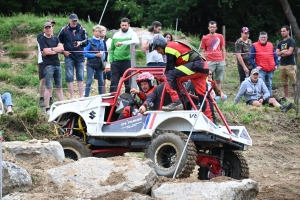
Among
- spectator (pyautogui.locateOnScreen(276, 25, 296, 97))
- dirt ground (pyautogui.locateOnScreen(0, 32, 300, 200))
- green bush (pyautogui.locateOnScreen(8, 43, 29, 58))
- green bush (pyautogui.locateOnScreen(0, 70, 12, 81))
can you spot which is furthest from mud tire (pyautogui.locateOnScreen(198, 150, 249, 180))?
green bush (pyautogui.locateOnScreen(8, 43, 29, 58))

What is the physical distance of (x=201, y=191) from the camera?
8.75 metres

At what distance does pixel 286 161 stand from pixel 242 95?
3412mm

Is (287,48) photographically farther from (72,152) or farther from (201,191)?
(201,191)

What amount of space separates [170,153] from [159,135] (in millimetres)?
315

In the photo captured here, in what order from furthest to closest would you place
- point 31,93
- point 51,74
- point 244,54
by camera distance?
point 244,54, point 31,93, point 51,74

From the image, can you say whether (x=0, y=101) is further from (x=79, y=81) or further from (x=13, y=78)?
(x=13, y=78)

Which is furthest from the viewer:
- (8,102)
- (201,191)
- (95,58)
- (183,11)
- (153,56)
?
(183,11)

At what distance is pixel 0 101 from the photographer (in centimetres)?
1362

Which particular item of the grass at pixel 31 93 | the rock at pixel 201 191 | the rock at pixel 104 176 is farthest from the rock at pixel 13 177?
the grass at pixel 31 93

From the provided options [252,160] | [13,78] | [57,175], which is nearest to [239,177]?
[252,160]

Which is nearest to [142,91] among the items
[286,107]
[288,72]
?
[286,107]

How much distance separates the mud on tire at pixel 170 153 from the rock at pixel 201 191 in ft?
4.98

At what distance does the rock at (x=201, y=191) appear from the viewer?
869cm

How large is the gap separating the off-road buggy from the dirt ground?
0.44 metres
